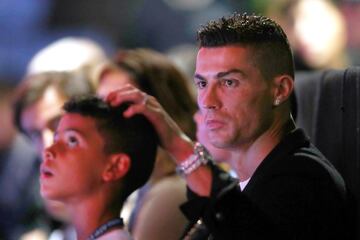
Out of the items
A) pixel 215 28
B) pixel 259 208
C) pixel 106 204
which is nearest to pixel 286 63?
pixel 215 28

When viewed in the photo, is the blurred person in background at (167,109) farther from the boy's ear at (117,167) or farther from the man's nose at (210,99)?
the man's nose at (210,99)

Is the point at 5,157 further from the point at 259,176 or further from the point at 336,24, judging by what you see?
the point at 259,176

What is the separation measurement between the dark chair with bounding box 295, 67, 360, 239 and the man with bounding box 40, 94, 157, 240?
0.57m

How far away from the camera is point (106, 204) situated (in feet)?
10.0

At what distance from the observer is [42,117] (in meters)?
4.32

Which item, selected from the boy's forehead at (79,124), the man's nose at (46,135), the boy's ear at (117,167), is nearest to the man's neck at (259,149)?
the boy's ear at (117,167)

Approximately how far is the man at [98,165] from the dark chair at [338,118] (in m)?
0.57

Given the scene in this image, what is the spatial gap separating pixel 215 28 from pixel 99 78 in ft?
4.46

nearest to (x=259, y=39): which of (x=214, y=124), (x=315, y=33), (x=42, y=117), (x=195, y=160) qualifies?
(x=214, y=124)

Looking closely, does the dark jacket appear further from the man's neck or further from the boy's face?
the boy's face

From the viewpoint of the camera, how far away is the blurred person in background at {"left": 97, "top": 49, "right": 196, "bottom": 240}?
11.2 feet

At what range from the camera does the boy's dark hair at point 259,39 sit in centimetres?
267

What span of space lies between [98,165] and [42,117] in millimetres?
1285

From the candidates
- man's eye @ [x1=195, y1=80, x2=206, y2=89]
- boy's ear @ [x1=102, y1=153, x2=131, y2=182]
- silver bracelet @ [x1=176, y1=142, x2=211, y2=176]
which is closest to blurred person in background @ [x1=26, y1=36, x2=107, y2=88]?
boy's ear @ [x1=102, y1=153, x2=131, y2=182]
